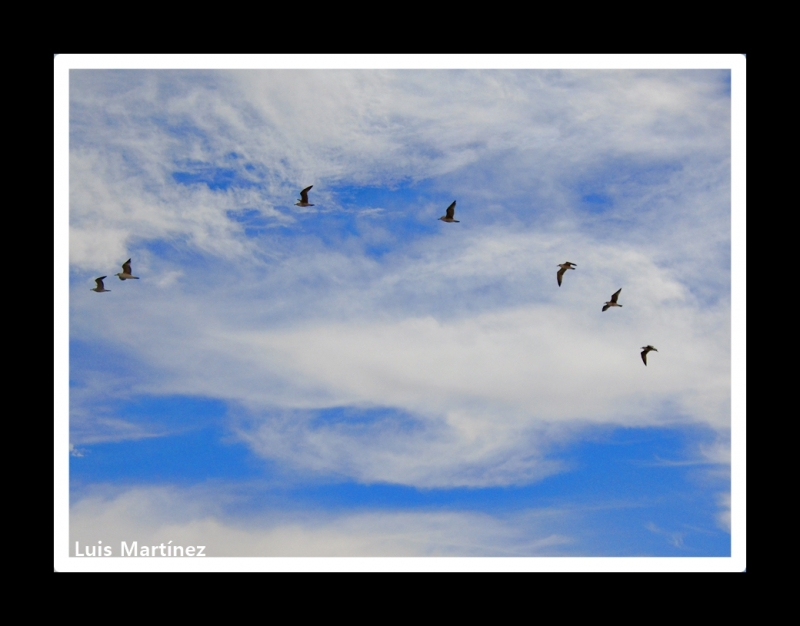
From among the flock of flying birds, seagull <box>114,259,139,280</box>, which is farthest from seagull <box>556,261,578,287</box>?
seagull <box>114,259,139,280</box>

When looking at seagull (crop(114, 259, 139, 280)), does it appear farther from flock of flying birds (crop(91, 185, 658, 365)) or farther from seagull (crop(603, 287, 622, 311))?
seagull (crop(603, 287, 622, 311))

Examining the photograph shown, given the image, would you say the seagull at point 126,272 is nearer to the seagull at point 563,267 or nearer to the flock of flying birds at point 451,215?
the flock of flying birds at point 451,215

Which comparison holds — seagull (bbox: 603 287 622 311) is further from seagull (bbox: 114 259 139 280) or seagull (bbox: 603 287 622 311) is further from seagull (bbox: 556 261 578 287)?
seagull (bbox: 114 259 139 280)

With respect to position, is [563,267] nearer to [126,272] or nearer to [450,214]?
[450,214]

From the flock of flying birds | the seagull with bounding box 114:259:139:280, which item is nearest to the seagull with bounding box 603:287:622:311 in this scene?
the flock of flying birds

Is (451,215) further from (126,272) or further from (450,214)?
(126,272)

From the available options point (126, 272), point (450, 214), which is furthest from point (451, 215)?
point (126, 272)

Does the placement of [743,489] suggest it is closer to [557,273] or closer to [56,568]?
[557,273]

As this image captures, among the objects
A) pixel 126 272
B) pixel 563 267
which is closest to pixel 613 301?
pixel 563 267

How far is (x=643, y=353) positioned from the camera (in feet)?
164

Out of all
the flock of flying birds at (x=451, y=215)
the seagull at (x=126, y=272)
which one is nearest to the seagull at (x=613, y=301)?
the flock of flying birds at (x=451, y=215)

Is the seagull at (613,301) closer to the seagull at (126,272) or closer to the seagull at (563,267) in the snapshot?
the seagull at (563,267)

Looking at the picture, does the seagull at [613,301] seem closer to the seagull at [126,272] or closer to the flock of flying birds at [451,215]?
the flock of flying birds at [451,215]

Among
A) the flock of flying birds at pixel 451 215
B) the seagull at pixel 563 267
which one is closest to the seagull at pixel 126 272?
the flock of flying birds at pixel 451 215
